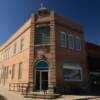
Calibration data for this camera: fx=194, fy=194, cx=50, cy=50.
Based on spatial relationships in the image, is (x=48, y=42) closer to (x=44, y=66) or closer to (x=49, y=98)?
(x=44, y=66)

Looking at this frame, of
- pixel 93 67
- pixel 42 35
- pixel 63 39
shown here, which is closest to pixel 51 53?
pixel 42 35

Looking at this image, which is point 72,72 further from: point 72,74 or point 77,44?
point 77,44

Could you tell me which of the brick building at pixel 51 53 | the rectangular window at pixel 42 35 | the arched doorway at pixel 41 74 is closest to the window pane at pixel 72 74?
the brick building at pixel 51 53

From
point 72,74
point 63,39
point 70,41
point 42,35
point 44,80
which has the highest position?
point 42,35

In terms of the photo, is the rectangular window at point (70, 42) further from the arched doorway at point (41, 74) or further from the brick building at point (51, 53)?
the arched doorway at point (41, 74)

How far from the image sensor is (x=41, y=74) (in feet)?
72.5

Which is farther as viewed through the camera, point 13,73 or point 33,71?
point 13,73

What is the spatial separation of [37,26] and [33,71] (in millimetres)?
5421

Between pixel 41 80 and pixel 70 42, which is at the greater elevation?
pixel 70 42

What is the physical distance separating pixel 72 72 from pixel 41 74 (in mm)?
4003

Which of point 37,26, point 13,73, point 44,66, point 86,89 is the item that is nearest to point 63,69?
point 44,66

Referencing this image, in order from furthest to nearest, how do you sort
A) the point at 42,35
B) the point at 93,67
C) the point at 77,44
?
the point at 93,67 < the point at 77,44 < the point at 42,35

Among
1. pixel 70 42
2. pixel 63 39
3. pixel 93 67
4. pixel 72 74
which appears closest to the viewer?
pixel 72 74

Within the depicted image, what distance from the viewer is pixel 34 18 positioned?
2352cm
